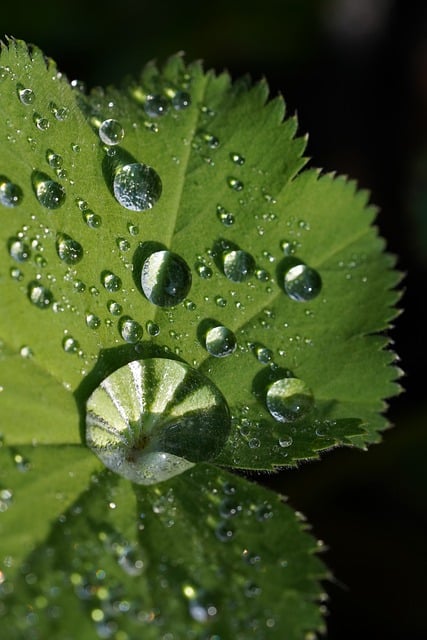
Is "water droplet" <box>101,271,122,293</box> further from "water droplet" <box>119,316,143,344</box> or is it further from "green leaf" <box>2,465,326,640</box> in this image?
"green leaf" <box>2,465,326,640</box>

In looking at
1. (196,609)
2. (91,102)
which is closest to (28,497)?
(196,609)

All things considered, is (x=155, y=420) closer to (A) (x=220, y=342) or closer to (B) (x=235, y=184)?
(A) (x=220, y=342)

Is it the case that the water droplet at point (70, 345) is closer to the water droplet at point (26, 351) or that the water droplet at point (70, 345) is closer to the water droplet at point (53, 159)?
the water droplet at point (26, 351)

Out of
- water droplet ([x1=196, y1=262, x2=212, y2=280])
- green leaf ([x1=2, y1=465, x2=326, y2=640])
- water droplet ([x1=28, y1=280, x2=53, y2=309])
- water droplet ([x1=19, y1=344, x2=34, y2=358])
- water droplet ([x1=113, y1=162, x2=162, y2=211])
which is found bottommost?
green leaf ([x1=2, y1=465, x2=326, y2=640])

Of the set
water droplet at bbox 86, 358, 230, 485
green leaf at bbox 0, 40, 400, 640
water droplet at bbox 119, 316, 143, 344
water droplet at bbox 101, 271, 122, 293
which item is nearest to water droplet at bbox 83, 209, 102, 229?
green leaf at bbox 0, 40, 400, 640

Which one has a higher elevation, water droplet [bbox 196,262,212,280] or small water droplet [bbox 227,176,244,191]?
small water droplet [bbox 227,176,244,191]

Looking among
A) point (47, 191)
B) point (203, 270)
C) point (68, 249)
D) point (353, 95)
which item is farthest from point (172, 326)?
point (353, 95)

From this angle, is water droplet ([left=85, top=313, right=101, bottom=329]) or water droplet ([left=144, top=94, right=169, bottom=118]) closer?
water droplet ([left=85, top=313, right=101, bottom=329])

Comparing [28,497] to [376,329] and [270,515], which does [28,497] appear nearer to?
[270,515]
